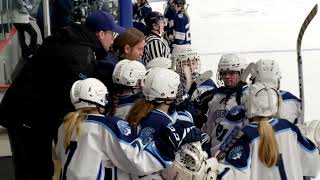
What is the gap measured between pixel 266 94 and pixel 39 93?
1.08 metres

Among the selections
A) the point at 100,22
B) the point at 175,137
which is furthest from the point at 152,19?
the point at 175,137

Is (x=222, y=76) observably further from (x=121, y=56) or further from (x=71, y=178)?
(x=71, y=178)

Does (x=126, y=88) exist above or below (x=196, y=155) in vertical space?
above

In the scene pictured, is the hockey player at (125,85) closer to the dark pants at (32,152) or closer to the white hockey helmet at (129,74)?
the white hockey helmet at (129,74)

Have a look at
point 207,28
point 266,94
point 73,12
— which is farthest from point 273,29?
point 266,94

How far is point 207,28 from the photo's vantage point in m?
11.3

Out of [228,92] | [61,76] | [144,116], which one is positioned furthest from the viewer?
[228,92]

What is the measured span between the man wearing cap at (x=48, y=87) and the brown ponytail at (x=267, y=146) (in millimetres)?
862

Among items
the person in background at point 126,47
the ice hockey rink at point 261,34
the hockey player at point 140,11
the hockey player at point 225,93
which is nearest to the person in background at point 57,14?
the person in background at point 126,47

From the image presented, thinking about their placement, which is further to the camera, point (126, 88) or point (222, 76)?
point (222, 76)

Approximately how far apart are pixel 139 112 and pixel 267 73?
70cm

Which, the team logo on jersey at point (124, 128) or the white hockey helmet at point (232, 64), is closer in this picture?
the team logo on jersey at point (124, 128)

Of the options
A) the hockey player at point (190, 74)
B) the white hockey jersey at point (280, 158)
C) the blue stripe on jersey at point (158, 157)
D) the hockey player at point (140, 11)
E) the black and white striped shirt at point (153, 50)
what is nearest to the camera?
the blue stripe on jersey at point (158, 157)

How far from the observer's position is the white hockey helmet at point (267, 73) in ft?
9.45
